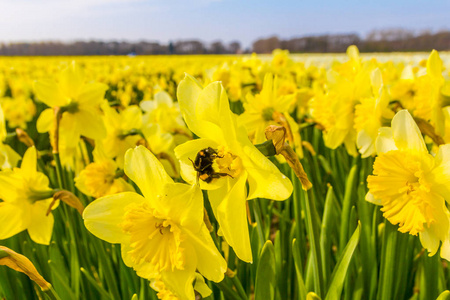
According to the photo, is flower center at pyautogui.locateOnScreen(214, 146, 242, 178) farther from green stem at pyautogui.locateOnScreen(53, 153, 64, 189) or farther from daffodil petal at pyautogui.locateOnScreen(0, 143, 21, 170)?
daffodil petal at pyautogui.locateOnScreen(0, 143, 21, 170)

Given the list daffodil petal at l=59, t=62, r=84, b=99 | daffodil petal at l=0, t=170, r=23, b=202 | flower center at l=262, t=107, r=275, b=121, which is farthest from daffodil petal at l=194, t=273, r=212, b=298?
daffodil petal at l=59, t=62, r=84, b=99

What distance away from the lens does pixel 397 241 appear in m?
1.16

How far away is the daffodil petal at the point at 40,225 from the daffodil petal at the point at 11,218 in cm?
5

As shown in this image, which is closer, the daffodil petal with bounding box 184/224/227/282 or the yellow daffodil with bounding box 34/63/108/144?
the daffodil petal with bounding box 184/224/227/282

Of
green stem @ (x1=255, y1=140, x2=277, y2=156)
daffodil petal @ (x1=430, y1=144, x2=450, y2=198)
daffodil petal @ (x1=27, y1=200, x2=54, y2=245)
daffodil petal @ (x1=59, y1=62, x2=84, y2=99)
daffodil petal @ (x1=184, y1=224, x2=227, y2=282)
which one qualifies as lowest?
daffodil petal @ (x1=27, y1=200, x2=54, y2=245)

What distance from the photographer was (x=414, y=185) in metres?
0.92

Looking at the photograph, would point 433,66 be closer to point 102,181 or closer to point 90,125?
point 102,181

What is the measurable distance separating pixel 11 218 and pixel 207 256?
0.78m

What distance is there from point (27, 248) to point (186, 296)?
0.86m

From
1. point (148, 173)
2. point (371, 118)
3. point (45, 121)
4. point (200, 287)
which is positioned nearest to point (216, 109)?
point (148, 173)

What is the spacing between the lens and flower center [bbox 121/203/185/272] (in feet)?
2.57

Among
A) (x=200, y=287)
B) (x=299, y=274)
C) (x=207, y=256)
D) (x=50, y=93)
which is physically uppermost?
(x=50, y=93)

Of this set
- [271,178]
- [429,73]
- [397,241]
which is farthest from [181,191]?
[429,73]

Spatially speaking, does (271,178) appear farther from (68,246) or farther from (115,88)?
(115,88)
